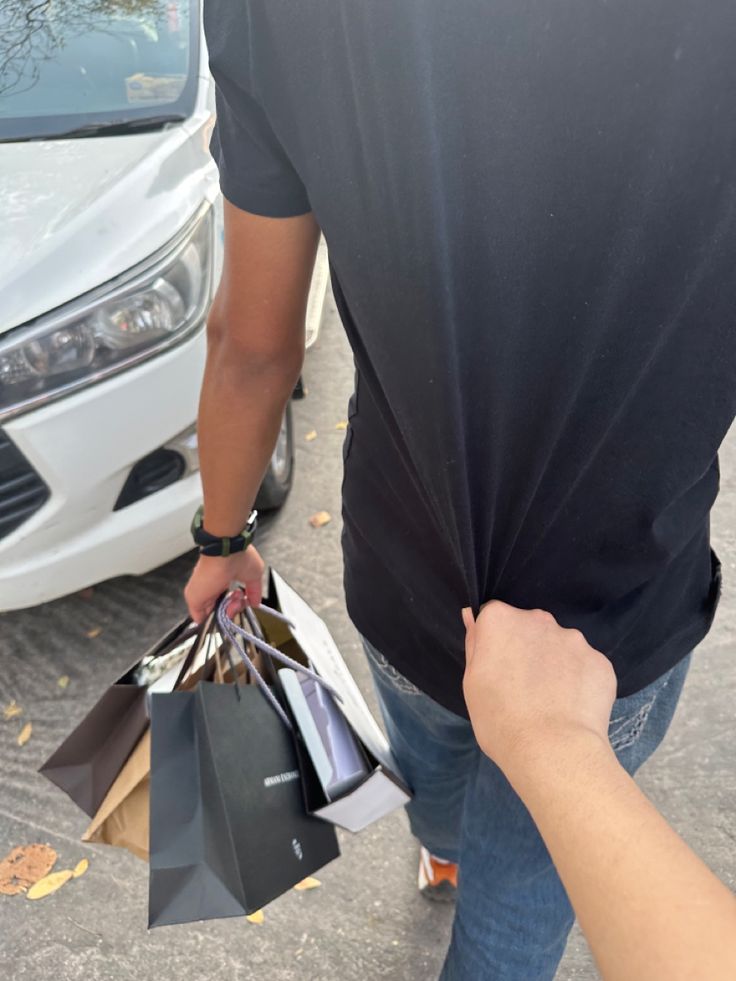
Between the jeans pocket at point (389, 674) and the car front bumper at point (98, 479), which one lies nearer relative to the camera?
the jeans pocket at point (389, 674)

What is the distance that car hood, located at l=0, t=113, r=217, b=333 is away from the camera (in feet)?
7.14

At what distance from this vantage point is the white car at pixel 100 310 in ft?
7.14

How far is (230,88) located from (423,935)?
6.06 ft

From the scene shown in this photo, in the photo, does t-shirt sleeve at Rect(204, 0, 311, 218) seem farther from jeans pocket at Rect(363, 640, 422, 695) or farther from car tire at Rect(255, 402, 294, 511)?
car tire at Rect(255, 402, 294, 511)

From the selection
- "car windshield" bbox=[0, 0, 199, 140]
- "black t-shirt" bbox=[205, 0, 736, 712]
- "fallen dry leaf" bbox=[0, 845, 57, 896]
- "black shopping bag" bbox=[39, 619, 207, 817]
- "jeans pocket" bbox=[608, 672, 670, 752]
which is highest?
"black t-shirt" bbox=[205, 0, 736, 712]

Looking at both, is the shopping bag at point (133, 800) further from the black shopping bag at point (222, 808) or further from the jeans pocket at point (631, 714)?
the jeans pocket at point (631, 714)

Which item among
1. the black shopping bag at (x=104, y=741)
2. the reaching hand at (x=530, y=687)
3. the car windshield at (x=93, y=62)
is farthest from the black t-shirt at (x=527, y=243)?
the car windshield at (x=93, y=62)

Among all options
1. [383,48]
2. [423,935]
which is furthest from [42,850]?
[383,48]

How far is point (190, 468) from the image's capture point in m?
2.49

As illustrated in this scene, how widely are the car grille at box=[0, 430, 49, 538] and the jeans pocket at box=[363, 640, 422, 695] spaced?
46.3 inches

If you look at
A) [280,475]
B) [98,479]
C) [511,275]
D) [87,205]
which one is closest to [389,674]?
[511,275]

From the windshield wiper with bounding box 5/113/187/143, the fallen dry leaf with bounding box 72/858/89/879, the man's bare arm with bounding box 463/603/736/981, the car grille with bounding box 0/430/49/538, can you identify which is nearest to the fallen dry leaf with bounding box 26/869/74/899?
the fallen dry leaf with bounding box 72/858/89/879

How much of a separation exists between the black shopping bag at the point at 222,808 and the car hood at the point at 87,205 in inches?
49.5

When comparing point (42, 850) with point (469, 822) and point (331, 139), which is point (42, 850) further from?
point (331, 139)
